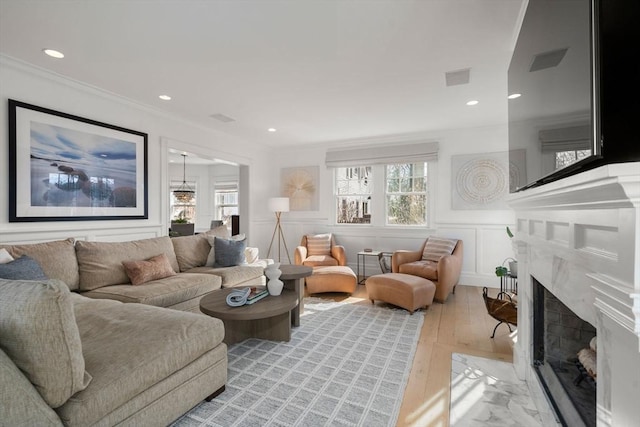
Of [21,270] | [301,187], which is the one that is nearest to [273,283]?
[21,270]

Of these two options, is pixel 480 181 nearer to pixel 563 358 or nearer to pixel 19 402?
pixel 563 358

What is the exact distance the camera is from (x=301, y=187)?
604 cm

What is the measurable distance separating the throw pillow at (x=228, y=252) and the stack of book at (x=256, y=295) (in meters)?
1.19

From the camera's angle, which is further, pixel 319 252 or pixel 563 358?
pixel 319 252

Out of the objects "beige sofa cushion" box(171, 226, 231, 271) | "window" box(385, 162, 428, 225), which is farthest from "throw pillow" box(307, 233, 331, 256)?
"beige sofa cushion" box(171, 226, 231, 271)

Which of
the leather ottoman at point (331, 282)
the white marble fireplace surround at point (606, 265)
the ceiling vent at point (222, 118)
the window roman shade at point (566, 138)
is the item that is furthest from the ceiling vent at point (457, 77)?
the ceiling vent at point (222, 118)

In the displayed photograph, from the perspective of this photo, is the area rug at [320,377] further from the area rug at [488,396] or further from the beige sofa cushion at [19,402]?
the beige sofa cushion at [19,402]

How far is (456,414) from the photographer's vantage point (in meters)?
1.78

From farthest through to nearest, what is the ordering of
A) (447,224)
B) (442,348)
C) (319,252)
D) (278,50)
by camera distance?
1. (319,252)
2. (447,224)
3. (442,348)
4. (278,50)

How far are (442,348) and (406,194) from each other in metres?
3.08

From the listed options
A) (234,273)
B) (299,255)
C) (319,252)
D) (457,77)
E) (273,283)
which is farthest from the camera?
(319,252)

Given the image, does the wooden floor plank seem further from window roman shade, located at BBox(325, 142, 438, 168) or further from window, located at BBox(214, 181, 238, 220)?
window, located at BBox(214, 181, 238, 220)

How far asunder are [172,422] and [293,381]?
76 centimetres

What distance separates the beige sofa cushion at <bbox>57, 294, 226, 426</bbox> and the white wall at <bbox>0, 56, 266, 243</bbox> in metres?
1.33
